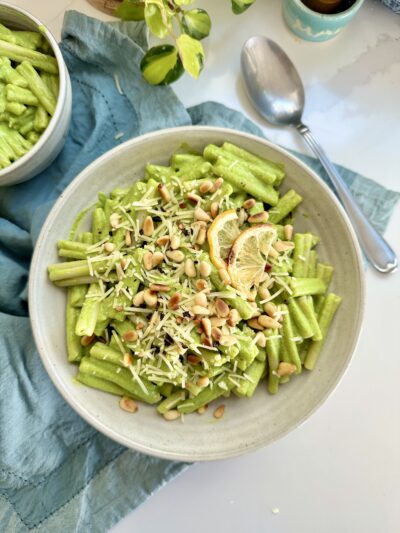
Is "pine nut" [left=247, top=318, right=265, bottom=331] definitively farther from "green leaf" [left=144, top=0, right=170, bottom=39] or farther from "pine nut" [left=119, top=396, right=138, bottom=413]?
"green leaf" [left=144, top=0, right=170, bottom=39]

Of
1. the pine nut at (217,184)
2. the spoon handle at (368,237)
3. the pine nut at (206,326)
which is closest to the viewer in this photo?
the pine nut at (206,326)

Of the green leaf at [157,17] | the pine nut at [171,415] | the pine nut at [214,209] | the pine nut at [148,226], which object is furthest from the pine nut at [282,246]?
the green leaf at [157,17]

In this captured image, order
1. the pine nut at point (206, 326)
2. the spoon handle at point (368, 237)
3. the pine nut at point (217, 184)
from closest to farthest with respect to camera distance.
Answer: the pine nut at point (206, 326), the pine nut at point (217, 184), the spoon handle at point (368, 237)

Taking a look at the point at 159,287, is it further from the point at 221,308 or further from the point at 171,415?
the point at 171,415

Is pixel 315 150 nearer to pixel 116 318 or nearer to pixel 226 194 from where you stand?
pixel 226 194

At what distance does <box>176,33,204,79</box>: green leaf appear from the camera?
1058 mm

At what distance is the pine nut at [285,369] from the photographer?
1.00m

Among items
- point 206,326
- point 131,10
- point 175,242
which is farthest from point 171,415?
point 131,10

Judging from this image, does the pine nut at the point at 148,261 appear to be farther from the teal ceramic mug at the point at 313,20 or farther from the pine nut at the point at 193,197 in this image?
the teal ceramic mug at the point at 313,20

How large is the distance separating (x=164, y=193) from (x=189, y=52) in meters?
0.29

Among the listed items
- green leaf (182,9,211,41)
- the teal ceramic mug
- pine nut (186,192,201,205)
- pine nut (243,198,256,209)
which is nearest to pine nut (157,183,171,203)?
pine nut (186,192,201,205)

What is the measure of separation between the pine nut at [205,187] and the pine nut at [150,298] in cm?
22

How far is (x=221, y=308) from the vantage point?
3.05 feet

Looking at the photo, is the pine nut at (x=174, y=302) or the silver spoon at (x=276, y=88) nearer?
the pine nut at (x=174, y=302)
